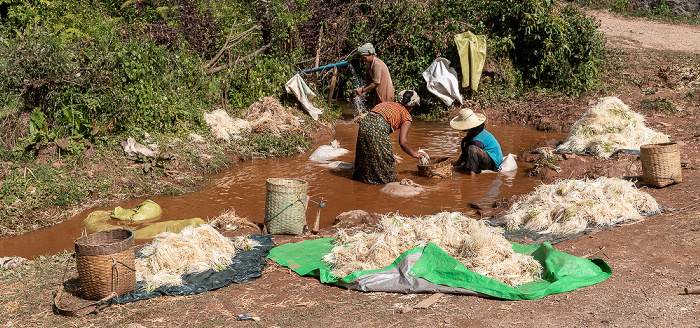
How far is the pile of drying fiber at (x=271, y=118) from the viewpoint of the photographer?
10086mm

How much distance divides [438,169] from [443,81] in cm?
504

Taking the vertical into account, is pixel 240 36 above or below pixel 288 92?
above

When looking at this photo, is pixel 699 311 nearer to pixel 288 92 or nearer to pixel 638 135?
pixel 638 135

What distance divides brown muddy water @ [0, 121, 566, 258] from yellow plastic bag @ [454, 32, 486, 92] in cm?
328

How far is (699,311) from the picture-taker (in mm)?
3623

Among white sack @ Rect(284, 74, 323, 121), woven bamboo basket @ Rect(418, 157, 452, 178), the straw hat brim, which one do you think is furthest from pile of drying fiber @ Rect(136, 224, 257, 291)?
white sack @ Rect(284, 74, 323, 121)

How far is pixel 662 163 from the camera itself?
6.40m

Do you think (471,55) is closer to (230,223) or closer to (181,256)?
→ (230,223)

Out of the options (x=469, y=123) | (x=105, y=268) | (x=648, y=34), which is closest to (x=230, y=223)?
(x=105, y=268)

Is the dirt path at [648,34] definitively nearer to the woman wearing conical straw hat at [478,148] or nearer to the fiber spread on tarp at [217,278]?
the woman wearing conical straw hat at [478,148]

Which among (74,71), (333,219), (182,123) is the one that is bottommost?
(333,219)

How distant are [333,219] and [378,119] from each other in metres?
1.58

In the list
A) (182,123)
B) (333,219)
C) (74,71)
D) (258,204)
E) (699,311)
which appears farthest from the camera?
(182,123)

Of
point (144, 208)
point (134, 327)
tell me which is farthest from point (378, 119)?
point (134, 327)
